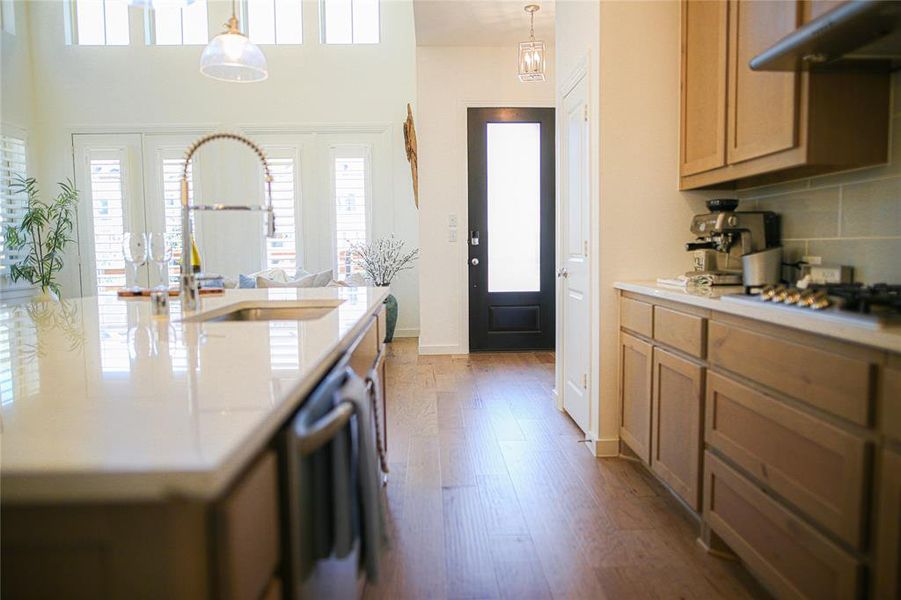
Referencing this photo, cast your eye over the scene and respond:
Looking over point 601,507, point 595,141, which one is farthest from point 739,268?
point 601,507

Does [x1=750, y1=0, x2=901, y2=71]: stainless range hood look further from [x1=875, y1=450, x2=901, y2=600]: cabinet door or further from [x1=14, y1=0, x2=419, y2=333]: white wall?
[x1=14, y1=0, x2=419, y2=333]: white wall

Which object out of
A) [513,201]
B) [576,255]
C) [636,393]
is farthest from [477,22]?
[636,393]

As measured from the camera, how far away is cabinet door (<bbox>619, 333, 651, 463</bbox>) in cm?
245

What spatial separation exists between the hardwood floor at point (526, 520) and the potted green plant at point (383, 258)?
321cm

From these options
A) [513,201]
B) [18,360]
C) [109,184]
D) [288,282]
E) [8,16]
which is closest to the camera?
[18,360]

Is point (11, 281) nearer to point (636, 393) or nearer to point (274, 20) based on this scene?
point (274, 20)

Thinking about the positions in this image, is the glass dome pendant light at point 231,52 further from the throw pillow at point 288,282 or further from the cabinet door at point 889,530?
the cabinet door at point 889,530

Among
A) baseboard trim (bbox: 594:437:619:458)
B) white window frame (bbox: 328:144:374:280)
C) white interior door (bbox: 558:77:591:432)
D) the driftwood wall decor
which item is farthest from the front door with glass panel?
baseboard trim (bbox: 594:437:619:458)

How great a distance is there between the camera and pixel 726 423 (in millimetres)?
1802

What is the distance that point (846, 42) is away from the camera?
4.86 ft

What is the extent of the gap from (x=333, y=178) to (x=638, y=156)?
15.7ft

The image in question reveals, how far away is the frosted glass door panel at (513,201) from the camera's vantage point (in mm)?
5555

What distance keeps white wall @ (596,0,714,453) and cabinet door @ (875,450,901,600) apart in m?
1.68

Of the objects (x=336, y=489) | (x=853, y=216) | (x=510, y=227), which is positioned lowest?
(x=336, y=489)
